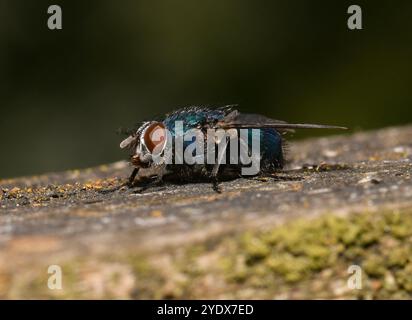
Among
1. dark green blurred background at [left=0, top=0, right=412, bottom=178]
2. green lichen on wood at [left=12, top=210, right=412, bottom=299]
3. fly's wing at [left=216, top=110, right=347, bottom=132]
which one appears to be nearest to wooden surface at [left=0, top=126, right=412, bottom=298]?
green lichen on wood at [left=12, top=210, right=412, bottom=299]

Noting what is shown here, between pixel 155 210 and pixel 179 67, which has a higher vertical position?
pixel 179 67

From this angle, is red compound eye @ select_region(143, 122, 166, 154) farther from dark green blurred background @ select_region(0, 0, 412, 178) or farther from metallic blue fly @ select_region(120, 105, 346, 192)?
dark green blurred background @ select_region(0, 0, 412, 178)

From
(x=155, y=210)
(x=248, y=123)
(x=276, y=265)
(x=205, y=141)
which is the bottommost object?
(x=276, y=265)

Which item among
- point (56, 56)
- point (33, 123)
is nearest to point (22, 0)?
point (56, 56)

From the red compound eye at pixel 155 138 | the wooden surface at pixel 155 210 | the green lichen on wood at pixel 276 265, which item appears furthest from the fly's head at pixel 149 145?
the green lichen on wood at pixel 276 265

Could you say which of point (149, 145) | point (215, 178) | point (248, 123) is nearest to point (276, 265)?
point (215, 178)

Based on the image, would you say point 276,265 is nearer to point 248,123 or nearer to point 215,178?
point 215,178

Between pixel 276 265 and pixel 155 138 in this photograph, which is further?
pixel 155 138

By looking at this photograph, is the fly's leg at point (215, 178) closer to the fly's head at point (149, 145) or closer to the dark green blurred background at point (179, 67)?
the fly's head at point (149, 145)
